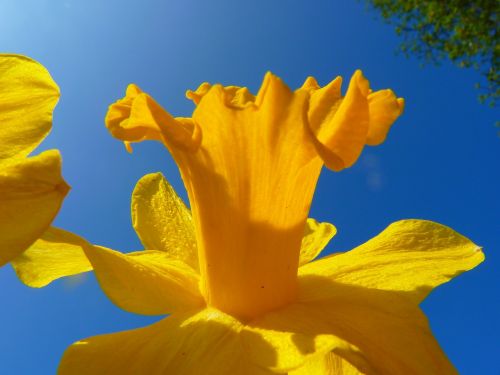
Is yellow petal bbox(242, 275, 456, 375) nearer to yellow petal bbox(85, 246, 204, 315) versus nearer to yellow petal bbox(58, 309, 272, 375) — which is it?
yellow petal bbox(58, 309, 272, 375)

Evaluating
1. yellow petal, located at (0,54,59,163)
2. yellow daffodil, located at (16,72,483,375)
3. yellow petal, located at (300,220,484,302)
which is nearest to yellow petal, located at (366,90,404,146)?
yellow daffodil, located at (16,72,483,375)

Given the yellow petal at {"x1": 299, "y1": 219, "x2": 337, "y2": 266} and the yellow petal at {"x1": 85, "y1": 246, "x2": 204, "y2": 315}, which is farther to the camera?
the yellow petal at {"x1": 299, "y1": 219, "x2": 337, "y2": 266}

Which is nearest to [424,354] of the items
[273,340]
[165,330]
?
[273,340]

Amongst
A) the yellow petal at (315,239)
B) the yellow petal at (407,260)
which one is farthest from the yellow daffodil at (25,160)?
the yellow petal at (315,239)

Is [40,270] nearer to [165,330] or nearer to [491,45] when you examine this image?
[165,330]

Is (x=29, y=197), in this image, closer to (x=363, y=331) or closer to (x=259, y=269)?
(x=259, y=269)

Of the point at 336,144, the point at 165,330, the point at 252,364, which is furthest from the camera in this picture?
the point at 336,144
